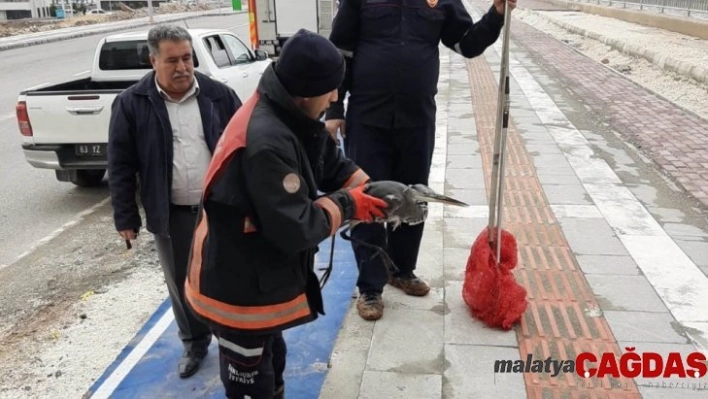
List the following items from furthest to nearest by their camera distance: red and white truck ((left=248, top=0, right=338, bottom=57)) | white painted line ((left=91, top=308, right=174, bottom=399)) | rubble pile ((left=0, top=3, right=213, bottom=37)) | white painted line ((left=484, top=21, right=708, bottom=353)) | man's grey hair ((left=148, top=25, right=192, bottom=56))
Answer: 1. rubble pile ((left=0, top=3, right=213, bottom=37))
2. red and white truck ((left=248, top=0, right=338, bottom=57))
3. white painted line ((left=484, top=21, right=708, bottom=353))
4. white painted line ((left=91, top=308, right=174, bottom=399))
5. man's grey hair ((left=148, top=25, right=192, bottom=56))

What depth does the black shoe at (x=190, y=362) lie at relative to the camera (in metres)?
3.27

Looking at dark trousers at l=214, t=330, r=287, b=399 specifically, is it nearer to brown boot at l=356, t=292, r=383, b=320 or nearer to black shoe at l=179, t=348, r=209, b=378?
black shoe at l=179, t=348, r=209, b=378

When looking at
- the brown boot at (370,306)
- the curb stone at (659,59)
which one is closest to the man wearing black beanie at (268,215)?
the brown boot at (370,306)

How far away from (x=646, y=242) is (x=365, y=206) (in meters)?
3.24

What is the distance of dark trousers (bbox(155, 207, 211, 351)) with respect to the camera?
10.3 ft

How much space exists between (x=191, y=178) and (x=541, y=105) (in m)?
8.11

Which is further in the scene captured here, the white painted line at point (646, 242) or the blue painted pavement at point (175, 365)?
the white painted line at point (646, 242)

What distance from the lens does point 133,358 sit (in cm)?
348

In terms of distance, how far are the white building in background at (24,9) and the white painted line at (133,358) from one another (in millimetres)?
64608

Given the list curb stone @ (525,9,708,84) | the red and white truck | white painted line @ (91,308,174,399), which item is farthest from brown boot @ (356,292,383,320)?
the red and white truck

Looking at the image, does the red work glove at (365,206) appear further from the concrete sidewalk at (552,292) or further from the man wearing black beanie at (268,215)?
the concrete sidewalk at (552,292)

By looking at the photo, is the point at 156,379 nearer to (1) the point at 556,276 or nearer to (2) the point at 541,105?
(1) the point at 556,276

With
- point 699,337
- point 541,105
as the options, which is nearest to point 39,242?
point 699,337

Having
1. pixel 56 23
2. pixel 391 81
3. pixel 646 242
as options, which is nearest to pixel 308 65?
pixel 391 81
